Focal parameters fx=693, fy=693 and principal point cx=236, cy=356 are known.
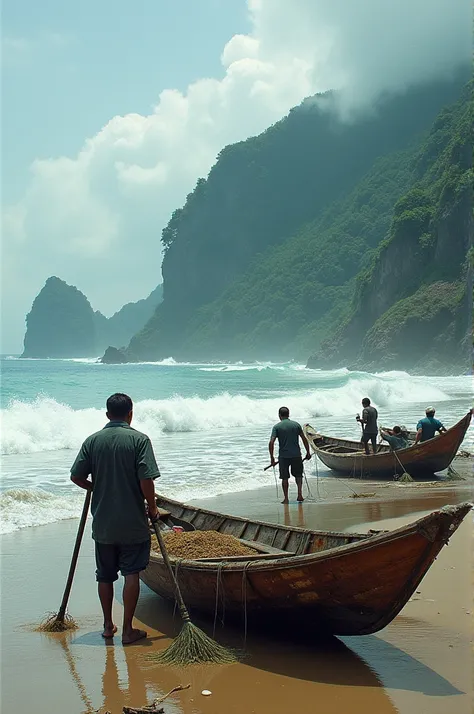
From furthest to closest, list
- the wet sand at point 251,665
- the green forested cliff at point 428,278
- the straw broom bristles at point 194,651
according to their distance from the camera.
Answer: the green forested cliff at point 428,278 < the straw broom bristles at point 194,651 < the wet sand at point 251,665

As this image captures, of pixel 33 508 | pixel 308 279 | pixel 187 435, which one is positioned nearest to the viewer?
pixel 33 508

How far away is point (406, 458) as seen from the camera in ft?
44.7

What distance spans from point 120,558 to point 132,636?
616 millimetres

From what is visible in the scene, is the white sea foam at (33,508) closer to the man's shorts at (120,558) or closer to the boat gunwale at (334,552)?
the man's shorts at (120,558)

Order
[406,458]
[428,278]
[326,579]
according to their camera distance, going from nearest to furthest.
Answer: [326,579]
[406,458]
[428,278]

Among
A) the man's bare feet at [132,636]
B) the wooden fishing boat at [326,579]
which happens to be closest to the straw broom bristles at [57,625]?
the man's bare feet at [132,636]

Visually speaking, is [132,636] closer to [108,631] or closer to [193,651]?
[108,631]

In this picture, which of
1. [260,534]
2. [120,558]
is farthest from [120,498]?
[260,534]

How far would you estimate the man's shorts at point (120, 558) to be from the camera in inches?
213

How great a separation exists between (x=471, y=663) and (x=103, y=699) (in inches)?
99.3

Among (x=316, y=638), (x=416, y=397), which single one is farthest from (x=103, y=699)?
(x=416, y=397)

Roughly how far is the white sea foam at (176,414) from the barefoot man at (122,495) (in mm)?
14472

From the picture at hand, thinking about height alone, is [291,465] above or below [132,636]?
above

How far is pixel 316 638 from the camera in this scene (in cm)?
533
